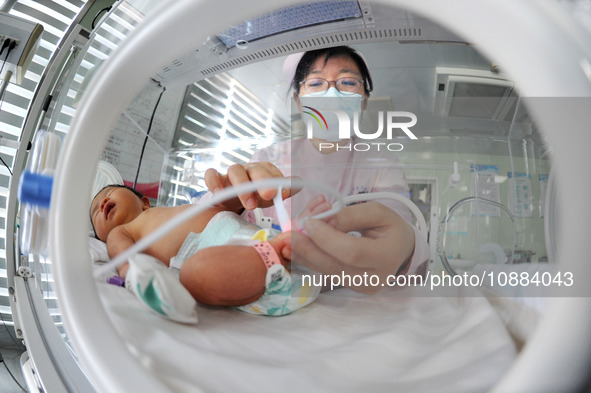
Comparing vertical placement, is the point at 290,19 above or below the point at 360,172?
above

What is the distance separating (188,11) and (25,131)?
89 cm

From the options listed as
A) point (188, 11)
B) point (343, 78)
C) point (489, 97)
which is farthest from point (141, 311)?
point (489, 97)

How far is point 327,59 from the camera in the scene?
0.89m

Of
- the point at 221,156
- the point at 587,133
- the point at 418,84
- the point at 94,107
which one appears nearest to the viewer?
the point at 587,133

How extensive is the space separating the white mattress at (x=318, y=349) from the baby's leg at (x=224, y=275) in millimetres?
34

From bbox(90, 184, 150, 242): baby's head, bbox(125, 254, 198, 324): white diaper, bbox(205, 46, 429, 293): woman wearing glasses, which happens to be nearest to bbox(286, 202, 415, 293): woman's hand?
bbox(205, 46, 429, 293): woman wearing glasses

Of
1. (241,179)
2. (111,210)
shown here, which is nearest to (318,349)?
(241,179)

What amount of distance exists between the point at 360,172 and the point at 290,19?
451 millimetres

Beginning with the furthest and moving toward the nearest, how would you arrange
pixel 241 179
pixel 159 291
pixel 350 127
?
pixel 350 127, pixel 241 179, pixel 159 291

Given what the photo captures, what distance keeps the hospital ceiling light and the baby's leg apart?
0.66m

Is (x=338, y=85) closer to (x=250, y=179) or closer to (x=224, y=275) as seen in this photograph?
(x=250, y=179)

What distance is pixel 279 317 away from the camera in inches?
20.6

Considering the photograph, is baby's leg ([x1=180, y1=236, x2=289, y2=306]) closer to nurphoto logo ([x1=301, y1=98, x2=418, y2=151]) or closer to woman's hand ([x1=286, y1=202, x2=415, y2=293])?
woman's hand ([x1=286, y1=202, x2=415, y2=293])

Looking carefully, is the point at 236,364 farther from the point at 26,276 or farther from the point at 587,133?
the point at 26,276
